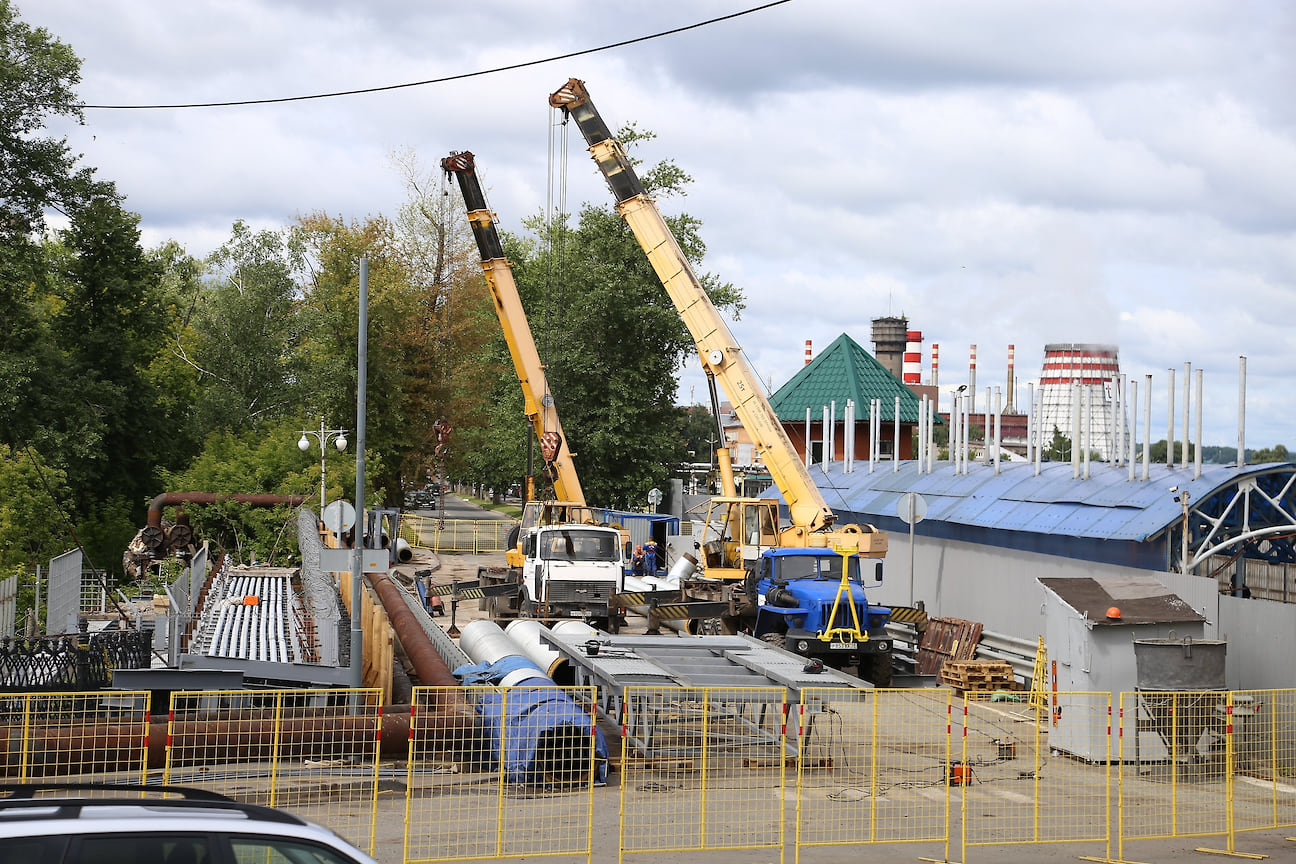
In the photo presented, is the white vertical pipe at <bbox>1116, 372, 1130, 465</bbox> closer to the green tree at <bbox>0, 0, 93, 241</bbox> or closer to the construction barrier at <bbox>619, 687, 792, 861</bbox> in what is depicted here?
the construction barrier at <bbox>619, 687, 792, 861</bbox>

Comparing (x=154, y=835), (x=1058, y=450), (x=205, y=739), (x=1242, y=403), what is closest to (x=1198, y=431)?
(x=1242, y=403)

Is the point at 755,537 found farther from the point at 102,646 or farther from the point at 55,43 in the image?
the point at 55,43

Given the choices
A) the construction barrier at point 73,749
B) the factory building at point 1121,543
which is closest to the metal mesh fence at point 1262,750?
the factory building at point 1121,543

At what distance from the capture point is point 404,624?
67.2ft

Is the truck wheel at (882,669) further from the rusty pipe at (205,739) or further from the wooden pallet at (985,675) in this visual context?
the rusty pipe at (205,739)

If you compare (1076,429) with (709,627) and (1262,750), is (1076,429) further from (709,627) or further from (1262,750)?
(1262,750)

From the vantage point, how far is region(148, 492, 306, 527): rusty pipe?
117 feet

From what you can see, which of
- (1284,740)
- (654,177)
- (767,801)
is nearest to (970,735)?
(1284,740)

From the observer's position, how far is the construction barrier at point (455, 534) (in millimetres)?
53066

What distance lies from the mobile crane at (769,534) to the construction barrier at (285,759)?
8899 mm

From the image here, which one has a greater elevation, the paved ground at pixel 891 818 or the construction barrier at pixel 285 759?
the construction barrier at pixel 285 759

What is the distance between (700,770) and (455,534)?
39691mm

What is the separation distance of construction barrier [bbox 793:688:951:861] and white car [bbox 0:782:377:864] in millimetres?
6445

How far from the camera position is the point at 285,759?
14406 mm
